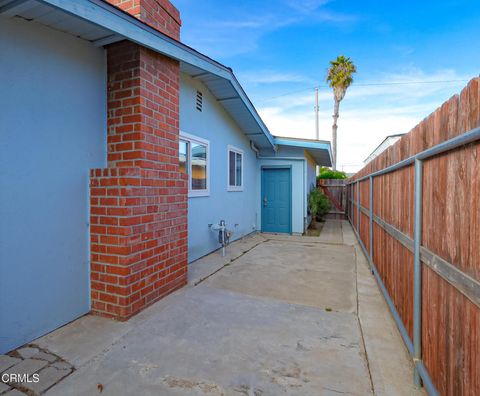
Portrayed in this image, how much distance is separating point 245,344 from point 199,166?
382 cm

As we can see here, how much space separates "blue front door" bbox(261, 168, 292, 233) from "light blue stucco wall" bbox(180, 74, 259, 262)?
985mm

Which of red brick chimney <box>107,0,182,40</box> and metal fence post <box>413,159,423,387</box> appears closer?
metal fence post <box>413,159,423,387</box>

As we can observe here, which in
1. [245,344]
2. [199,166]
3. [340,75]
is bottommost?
[245,344]

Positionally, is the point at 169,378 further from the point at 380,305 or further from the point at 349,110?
the point at 349,110

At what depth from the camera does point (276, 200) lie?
9141mm

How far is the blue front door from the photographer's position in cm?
896

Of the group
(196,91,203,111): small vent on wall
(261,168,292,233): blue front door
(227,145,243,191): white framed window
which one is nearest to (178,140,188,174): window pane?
(196,91,203,111): small vent on wall

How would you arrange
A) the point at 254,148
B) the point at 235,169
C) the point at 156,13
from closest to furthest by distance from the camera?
the point at 156,13
the point at 235,169
the point at 254,148

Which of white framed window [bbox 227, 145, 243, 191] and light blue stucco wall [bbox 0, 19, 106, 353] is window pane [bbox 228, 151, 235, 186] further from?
light blue stucco wall [bbox 0, 19, 106, 353]

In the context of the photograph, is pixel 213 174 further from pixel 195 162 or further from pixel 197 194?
pixel 197 194

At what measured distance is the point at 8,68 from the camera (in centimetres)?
236

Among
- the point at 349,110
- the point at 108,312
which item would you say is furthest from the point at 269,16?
the point at 349,110

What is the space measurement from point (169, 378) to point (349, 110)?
74.6 ft
